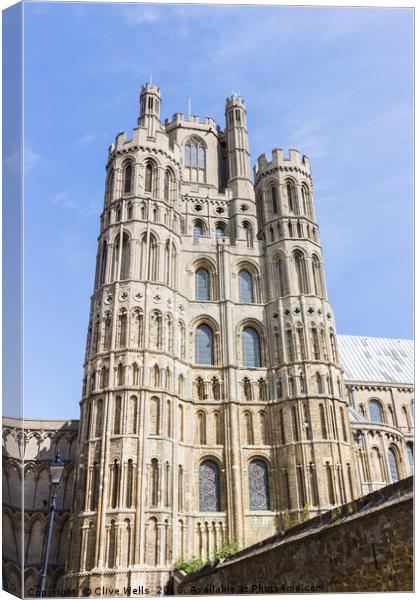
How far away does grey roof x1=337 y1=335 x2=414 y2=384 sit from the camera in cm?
5147

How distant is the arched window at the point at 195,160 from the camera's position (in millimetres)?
44562

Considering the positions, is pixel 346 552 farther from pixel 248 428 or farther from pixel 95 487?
pixel 248 428

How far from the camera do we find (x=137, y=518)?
26.6 metres

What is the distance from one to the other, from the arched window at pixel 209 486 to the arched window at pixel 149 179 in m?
18.6

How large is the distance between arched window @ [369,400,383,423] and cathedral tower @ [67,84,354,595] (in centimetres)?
1570

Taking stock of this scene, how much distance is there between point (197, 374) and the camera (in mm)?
34062

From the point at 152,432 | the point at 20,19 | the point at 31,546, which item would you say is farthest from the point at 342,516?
the point at 31,546

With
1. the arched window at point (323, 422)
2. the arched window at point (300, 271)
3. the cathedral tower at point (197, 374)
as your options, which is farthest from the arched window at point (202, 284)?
the arched window at point (323, 422)

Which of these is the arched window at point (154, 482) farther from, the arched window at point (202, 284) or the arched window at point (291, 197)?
the arched window at point (291, 197)

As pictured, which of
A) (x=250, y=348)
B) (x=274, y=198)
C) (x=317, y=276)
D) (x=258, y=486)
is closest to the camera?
(x=258, y=486)

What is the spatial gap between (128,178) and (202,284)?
30.0 ft

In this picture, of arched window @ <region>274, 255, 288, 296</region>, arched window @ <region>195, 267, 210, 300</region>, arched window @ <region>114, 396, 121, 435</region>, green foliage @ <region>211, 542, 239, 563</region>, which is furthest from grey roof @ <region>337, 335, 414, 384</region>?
arched window @ <region>114, 396, 121, 435</region>

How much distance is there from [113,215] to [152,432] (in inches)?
598

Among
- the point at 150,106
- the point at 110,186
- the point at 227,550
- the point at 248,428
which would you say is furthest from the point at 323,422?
the point at 150,106
